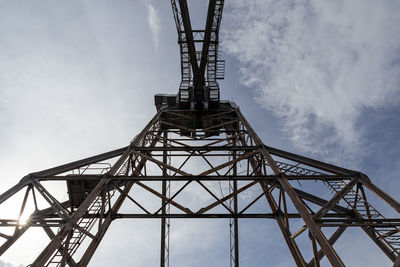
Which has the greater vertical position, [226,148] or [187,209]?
[226,148]

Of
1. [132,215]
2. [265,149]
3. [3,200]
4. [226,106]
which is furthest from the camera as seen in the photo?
[226,106]

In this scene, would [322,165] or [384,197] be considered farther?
[322,165]

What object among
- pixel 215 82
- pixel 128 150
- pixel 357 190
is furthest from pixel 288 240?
pixel 215 82

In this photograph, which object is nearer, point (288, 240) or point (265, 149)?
point (288, 240)

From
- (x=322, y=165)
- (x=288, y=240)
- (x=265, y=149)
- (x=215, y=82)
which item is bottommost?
(x=288, y=240)

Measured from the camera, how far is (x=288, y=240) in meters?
7.95

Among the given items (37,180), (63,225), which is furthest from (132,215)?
(37,180)

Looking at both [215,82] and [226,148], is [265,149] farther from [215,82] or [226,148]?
[215,82]

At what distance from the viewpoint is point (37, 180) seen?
8.14 meters

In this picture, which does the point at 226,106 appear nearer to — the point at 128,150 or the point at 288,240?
the point at 128,150

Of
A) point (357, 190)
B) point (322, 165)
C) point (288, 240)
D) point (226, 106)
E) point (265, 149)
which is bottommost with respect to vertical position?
point (288, 240)

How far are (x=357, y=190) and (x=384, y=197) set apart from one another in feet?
3.16

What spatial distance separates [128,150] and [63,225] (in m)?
3.55

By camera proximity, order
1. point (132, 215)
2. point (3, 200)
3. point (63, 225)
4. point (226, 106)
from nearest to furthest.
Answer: point (63, 225) < point (3, 200) < point (132, 215) < point (226, 106)
